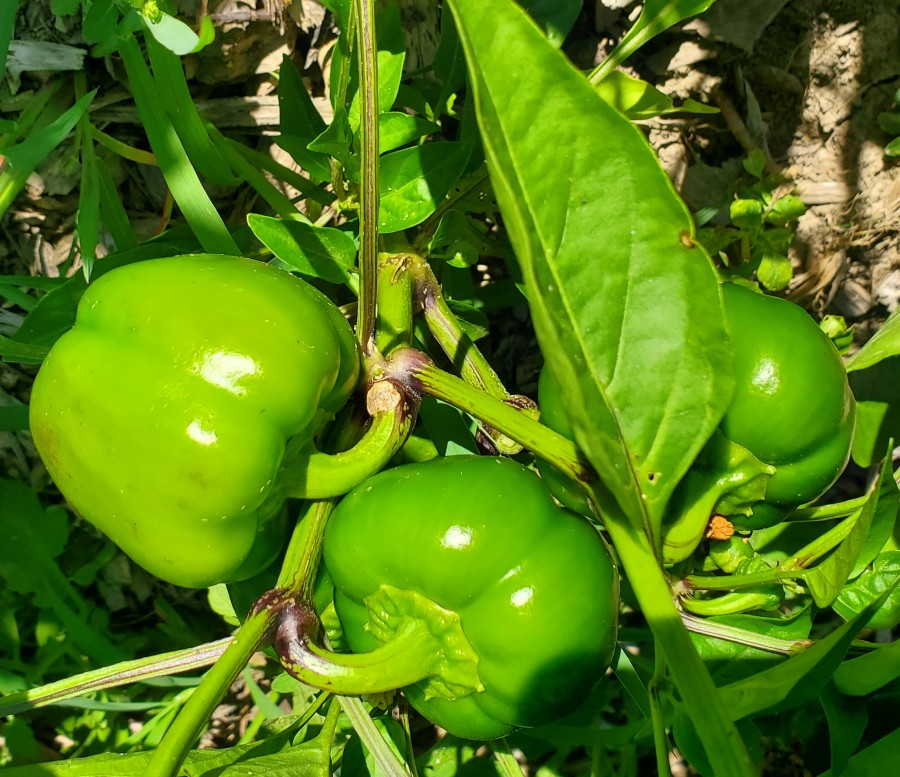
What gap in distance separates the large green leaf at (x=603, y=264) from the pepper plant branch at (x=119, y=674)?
0.53 metres

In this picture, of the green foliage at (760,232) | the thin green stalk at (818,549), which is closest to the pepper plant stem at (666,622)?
the thin green stalk at (818,549)

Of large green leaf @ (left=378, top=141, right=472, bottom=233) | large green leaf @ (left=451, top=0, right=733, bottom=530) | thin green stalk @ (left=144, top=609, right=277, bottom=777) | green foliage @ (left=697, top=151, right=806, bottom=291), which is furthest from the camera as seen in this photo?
green foliage @ (left=697, top=151, right=806, bottom=291)

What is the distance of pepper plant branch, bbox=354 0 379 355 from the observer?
790 millimetres

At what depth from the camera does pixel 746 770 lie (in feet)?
1.99

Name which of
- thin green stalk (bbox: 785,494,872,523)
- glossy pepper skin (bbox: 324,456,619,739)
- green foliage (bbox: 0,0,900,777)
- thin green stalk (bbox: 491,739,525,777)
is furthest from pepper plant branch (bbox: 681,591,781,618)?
thin green stalk (bbox: 491,739,525,777)

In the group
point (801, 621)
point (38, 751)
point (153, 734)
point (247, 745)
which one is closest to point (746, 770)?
point (801, 621)

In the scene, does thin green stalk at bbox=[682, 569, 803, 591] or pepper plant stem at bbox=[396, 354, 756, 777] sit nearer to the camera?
pepper plant stem at bbox=[396, 354, 756, 777]

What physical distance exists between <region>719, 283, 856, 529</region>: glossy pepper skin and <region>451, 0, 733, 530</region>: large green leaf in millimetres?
233

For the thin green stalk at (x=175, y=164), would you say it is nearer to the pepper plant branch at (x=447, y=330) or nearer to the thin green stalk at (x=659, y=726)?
the pepper plant branch at (x=447, y=330)

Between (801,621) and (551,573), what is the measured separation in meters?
0.35

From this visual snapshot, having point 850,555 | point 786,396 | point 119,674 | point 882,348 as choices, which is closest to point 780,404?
point 786,396

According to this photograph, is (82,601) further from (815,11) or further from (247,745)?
(815,11)

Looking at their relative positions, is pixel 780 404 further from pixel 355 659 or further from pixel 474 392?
pixel 355 659

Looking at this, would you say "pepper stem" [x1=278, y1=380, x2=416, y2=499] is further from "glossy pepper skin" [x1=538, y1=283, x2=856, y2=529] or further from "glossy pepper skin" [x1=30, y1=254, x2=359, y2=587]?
"glossy pepper skin" [x1=538, y1=283, x2=856, y2=529]
